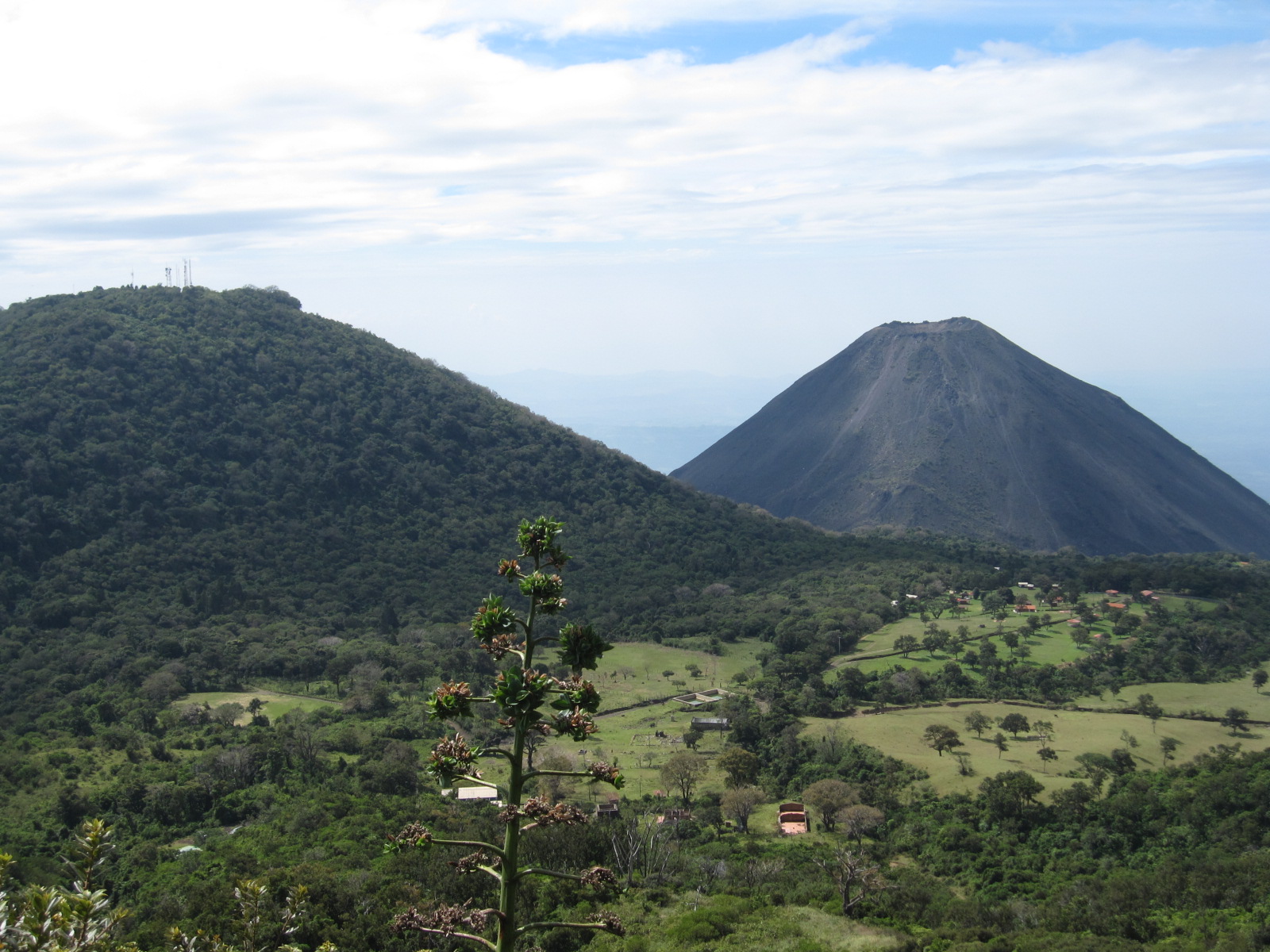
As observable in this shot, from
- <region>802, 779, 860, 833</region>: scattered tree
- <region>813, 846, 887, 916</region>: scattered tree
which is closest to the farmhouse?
<region>802, 779, 860, 833</region>: scattered tree

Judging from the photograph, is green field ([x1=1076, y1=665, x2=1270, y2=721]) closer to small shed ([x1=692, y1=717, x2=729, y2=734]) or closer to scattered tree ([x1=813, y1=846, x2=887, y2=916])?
small shed ([x1=692, y1=717, x2=729, y2=734])

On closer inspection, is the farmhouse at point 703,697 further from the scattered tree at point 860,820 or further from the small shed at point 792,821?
the scattered tree at point 860,820

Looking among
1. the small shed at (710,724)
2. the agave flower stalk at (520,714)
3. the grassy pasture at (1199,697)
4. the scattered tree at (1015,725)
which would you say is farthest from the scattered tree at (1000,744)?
the agave flower stalk at (520,714)

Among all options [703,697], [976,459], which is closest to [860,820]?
[703,697]

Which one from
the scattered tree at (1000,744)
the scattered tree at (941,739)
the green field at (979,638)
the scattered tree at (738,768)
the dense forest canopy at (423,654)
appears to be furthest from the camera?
the green field at (979,638)

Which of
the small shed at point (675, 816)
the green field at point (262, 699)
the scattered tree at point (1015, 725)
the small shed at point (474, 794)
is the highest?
the scattered tree at point (1015, 725)

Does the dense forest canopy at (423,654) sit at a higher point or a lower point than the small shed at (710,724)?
higher

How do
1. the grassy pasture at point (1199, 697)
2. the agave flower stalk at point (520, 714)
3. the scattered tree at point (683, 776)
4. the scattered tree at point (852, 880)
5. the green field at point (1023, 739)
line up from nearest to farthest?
1. the agave flower stalk at point (520, 714)
2. the scattered tree at point (852, 880)
3. the scattered tree at point (683, 776)
4. the green field at point (1023, 739)
5. the grassy pasture at point (1199, 697)
